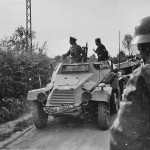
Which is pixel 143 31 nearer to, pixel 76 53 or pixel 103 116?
pixel 103 116

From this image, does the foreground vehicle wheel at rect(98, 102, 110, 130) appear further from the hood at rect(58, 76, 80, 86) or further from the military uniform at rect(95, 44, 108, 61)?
the military uniform at rect(95, 44, 108, 61)

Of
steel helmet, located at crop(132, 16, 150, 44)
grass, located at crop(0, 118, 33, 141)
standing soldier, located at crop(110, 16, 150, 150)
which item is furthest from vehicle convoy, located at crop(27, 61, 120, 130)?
standing soldier, located at crop(110, 16, 150, 150)

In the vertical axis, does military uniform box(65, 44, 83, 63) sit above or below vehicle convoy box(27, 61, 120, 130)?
above

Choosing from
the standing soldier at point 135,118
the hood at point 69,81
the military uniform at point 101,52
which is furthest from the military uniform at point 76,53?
the standing soldier at point 135,118

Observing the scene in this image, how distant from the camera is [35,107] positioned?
26.8ft

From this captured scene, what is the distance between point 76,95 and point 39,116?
110cm

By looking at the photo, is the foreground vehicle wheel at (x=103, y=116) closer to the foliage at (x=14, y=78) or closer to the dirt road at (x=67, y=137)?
the dirt road at (x=67, y=137)

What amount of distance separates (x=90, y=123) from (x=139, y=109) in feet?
24.3

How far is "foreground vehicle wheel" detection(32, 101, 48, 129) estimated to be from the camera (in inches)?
318

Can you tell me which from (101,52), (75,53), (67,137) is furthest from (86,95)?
(101,52)

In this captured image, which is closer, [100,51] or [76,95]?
[76,95]

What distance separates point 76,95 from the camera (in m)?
7.77

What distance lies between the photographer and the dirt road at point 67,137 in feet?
21.2

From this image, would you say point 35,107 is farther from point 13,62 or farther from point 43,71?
point 43,71
